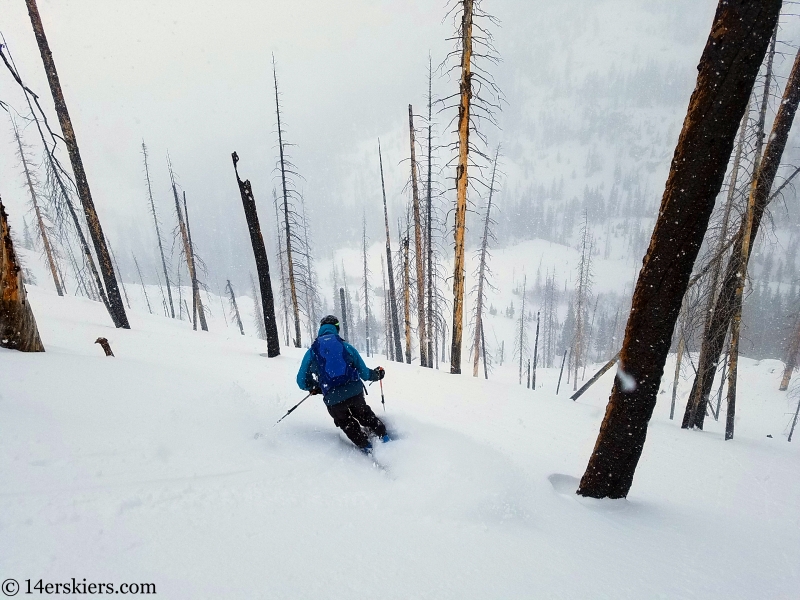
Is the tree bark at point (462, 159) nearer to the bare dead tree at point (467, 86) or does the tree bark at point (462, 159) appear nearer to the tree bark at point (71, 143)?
the bare dead tree at point (467, 86)

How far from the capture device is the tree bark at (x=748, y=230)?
7.65 metres

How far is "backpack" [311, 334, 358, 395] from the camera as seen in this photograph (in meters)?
4.30

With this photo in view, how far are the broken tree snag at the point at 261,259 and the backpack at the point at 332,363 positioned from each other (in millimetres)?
6388

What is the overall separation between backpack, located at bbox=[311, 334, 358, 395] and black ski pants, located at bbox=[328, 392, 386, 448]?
0.26 m

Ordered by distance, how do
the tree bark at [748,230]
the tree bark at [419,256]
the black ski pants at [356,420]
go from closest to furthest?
the black ski pants at [356,420], the tree bark at [748,230], the tree bark at [419,256]

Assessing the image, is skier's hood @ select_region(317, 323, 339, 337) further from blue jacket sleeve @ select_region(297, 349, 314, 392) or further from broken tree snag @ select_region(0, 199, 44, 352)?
broken tree snag @ select_region(0, 199, 44, 352)

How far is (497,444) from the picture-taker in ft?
17.9

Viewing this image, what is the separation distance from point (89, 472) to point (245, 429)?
5.46 feet

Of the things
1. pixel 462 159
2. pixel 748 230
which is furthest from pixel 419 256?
pixel 748 230

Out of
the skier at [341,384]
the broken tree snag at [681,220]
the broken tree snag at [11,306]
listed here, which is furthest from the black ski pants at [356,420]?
the broken tree snag at [11,306]

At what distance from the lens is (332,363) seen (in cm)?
430

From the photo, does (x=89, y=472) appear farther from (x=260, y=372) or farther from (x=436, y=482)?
(x=260, y=372)

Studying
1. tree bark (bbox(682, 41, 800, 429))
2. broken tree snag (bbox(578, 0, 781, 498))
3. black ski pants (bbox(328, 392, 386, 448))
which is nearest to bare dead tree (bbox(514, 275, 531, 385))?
tree bark (bbox(682, 41, 800, 429))

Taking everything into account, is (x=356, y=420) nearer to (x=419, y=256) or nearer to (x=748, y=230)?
(x=748, y=230)
